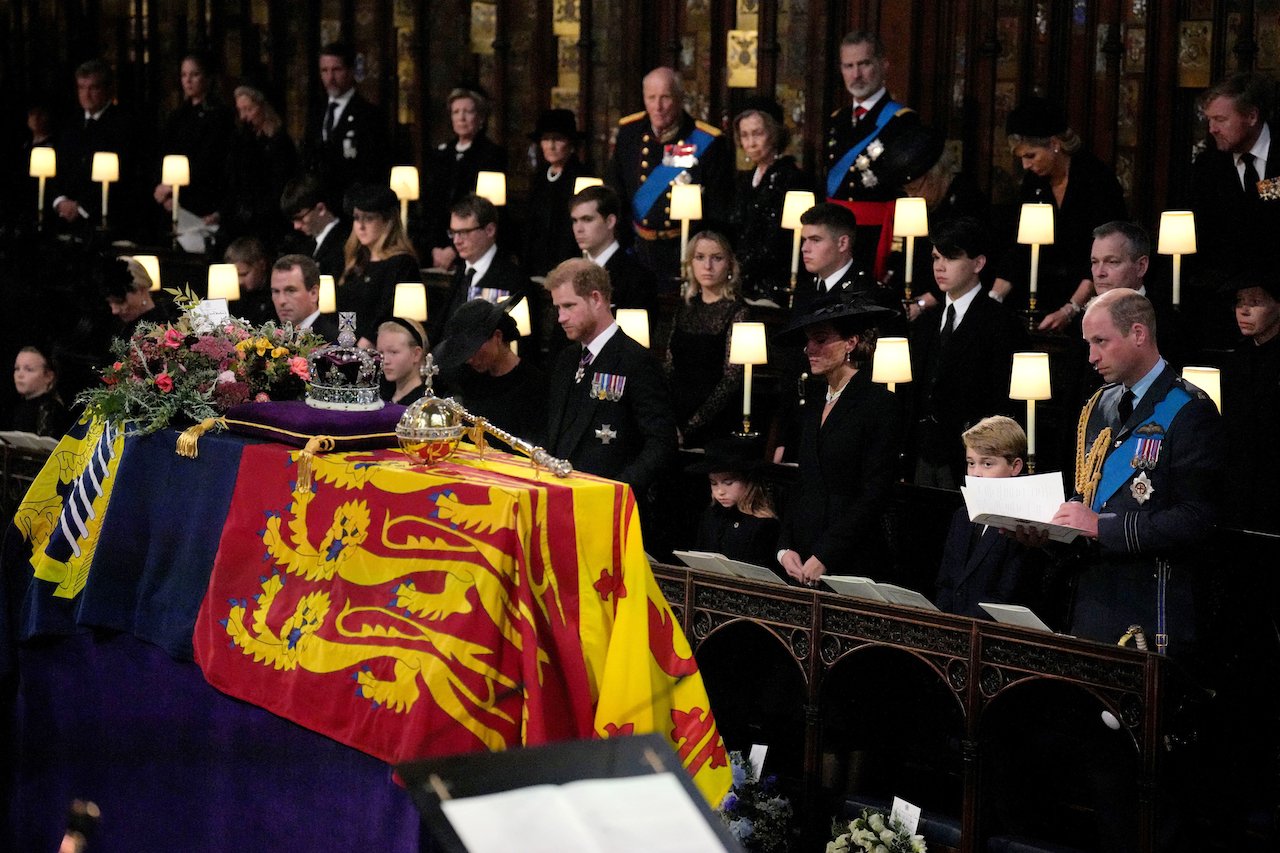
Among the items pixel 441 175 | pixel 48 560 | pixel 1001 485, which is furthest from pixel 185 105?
pixel 1001 485

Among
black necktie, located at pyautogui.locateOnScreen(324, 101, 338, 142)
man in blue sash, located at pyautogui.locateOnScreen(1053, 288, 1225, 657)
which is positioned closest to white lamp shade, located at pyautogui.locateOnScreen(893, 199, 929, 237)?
man in blue sash, located at pyautogui.locateOnScreen(1053, 288, 1225, 657)

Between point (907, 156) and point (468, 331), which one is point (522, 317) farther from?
point (907, 156)

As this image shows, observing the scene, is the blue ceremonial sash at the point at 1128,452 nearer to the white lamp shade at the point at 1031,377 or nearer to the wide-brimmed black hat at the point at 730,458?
the white lamp shade at the point at 1031,377

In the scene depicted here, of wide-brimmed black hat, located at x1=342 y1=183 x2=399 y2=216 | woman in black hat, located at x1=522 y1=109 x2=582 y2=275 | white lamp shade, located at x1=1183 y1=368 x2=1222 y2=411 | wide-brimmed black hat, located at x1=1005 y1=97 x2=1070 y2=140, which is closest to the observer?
white lamp shade, located at x1=1183 y1=368 x2=1222 y2=411

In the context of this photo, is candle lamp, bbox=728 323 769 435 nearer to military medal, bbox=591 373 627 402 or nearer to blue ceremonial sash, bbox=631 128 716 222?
military medal, bbox=591 373 627 402

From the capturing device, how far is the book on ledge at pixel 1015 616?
4566mm

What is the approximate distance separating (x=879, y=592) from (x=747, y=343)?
1.96m

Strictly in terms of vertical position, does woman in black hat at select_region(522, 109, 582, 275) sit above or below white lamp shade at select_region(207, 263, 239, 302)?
above

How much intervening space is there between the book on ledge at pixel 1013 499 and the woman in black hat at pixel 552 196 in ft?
14.0

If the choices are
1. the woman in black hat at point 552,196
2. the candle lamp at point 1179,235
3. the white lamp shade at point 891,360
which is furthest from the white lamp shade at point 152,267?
the candle lamp at point 1179,235

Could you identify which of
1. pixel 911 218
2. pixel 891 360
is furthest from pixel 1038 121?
pixel 891 360

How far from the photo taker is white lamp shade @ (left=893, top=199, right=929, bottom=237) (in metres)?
7.37

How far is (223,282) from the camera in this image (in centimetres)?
819

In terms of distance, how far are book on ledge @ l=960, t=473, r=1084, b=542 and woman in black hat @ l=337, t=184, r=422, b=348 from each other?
384 centimetres
